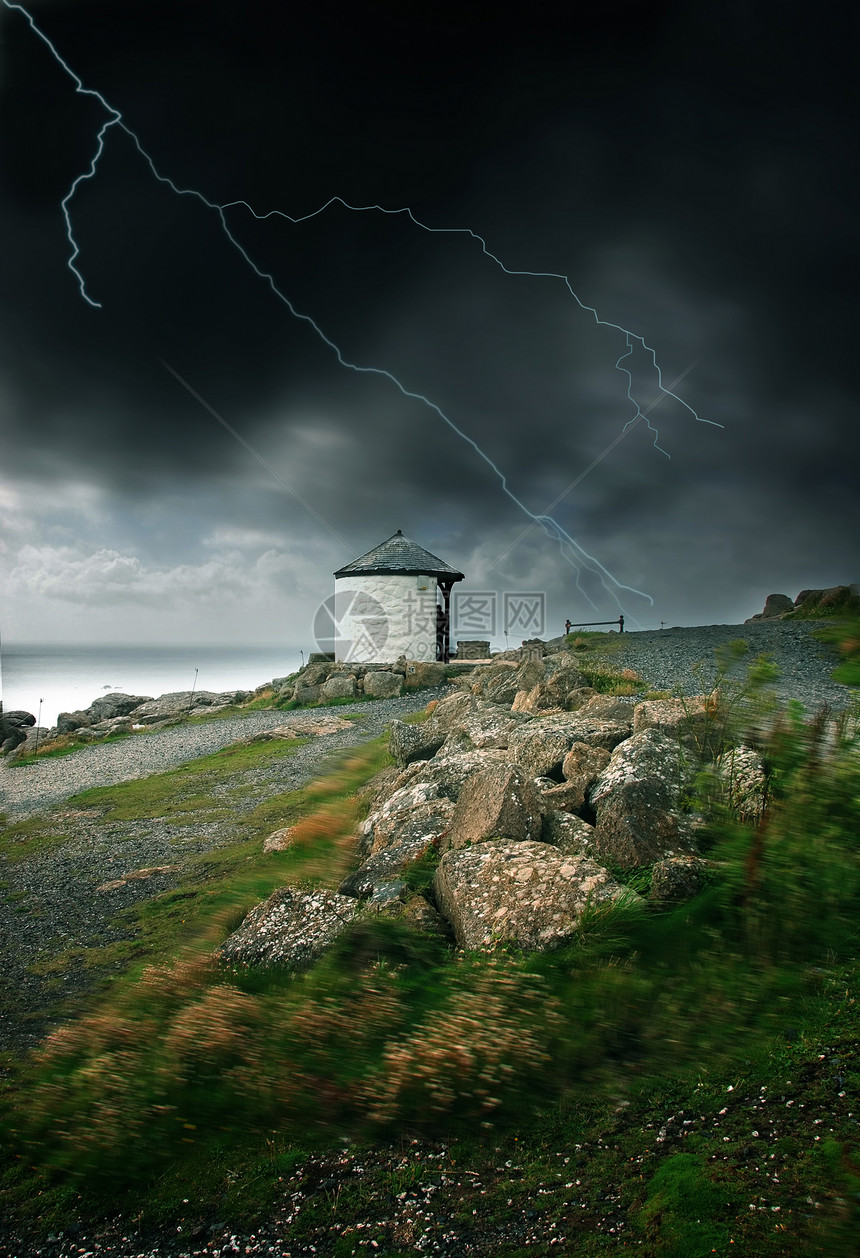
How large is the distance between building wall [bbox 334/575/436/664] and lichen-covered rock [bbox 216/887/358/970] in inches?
941

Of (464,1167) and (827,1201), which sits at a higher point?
(827,1201)

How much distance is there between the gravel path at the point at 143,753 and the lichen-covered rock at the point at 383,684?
768 mm

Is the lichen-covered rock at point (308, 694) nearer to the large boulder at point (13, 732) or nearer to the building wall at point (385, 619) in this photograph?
the building wall at point (385, 619)

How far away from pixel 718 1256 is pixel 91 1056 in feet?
11.8

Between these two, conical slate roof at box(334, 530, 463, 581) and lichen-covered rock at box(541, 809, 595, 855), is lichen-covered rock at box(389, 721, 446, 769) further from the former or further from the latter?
conical slate roof at box(334, 530, 463, 581)

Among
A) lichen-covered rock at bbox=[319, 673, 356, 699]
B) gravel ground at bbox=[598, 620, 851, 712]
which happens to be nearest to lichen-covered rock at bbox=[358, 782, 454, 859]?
gravel ground at bbox=[598, 620, 851, 712]

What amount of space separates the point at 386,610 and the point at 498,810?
24.6 m

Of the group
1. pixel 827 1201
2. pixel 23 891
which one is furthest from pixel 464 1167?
pixel 23 891

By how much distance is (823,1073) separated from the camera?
9.83 feet

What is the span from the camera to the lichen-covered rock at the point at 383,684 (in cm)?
2444

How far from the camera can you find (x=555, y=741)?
7254 mm

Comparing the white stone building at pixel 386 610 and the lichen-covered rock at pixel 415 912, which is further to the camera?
the white stone building at pixel 386 610

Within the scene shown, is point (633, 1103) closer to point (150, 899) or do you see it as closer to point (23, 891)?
point (150, 899)

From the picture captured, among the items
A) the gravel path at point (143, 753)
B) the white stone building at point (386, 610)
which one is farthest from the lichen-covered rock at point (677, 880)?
the white stone building at point (386, 610)
